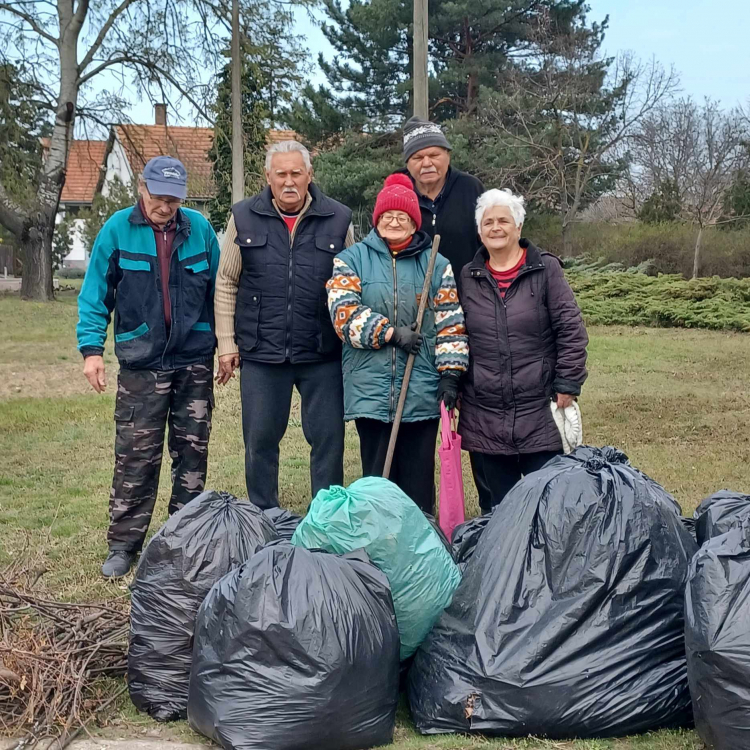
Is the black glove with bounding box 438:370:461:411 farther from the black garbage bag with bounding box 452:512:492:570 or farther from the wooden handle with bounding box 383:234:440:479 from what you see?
the black garbage bag with bounding box 452:512:492:570

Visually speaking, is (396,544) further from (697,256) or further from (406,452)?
(697,256)

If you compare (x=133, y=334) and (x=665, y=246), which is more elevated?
(x=665, y=246)

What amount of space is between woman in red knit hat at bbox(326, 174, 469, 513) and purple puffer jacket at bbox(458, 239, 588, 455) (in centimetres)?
9

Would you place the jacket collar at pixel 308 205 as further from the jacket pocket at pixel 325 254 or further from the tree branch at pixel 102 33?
the tree branch at pixel 102 33

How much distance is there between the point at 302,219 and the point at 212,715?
2.10 m

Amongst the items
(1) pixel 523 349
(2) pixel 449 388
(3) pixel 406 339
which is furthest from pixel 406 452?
(1) pixel 523 349

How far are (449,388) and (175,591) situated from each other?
1.38 meters

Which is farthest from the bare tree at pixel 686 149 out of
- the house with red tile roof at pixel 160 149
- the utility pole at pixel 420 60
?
the utility pole at pixel 420 60

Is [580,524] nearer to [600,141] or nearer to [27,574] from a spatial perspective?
[27,574]

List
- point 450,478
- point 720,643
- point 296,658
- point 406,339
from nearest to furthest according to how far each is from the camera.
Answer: point 720,643, point 296,658, point 406,339, point 450,478

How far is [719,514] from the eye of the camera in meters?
3.00

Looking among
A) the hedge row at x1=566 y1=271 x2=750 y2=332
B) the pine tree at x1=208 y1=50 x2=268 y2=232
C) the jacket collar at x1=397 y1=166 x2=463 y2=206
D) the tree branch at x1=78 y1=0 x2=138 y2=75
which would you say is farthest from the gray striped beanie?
the tree branch at x1=78 y1=0 x2=138 y2=75

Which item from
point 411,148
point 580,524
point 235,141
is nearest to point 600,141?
point 235,141

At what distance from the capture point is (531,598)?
8.50 feet
